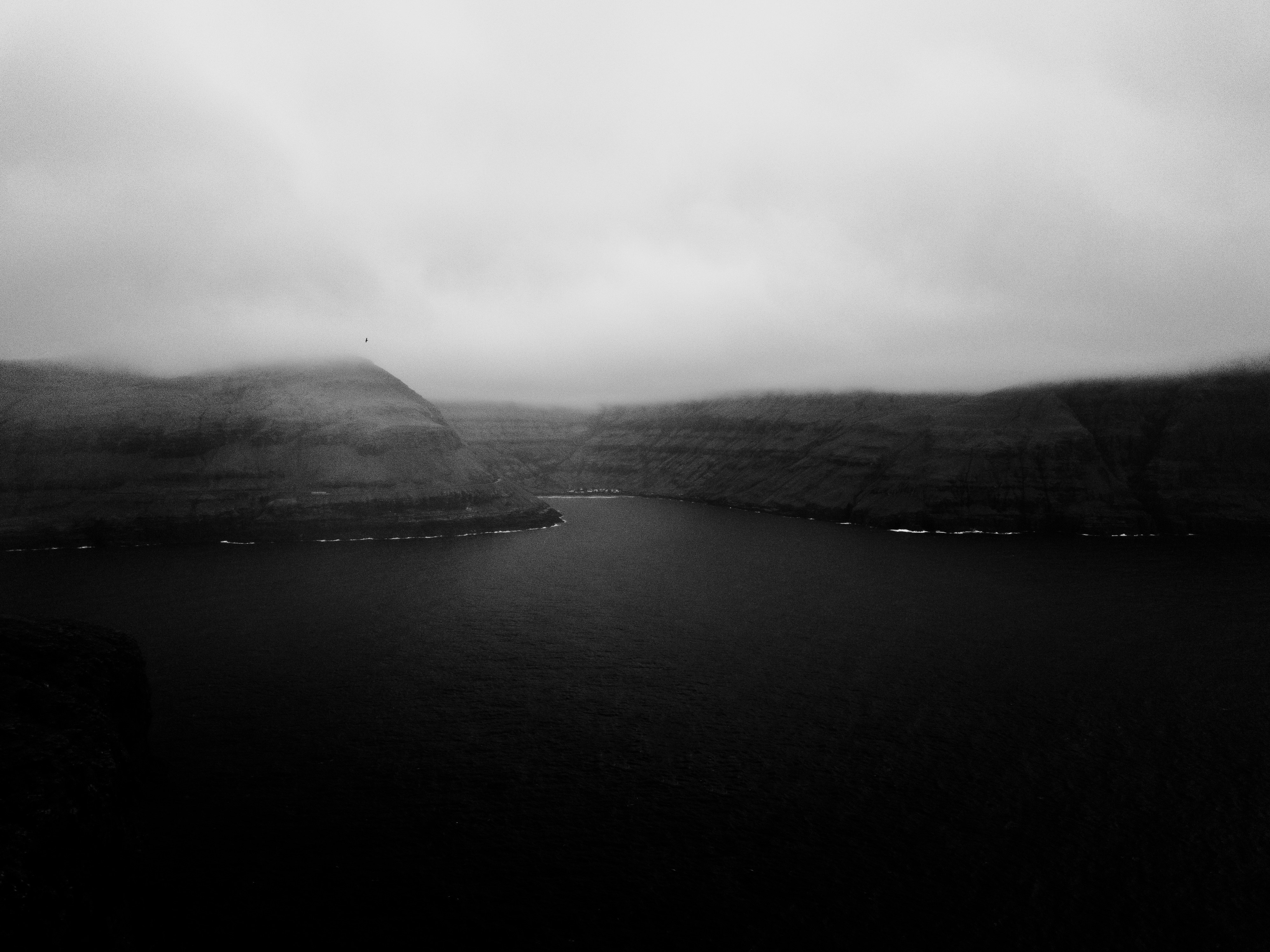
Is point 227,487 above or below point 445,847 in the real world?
above

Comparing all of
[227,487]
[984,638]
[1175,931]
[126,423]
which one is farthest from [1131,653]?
[126,423]

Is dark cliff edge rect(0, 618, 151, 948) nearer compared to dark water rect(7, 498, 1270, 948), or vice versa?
dark cliff edge rect(0, 618, 151, 948)

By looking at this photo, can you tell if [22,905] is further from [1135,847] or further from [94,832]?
[1135,847]

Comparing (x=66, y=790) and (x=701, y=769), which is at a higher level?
(x=66, y=790)

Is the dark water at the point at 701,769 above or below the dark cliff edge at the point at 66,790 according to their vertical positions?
below

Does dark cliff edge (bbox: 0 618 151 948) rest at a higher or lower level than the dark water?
higher
